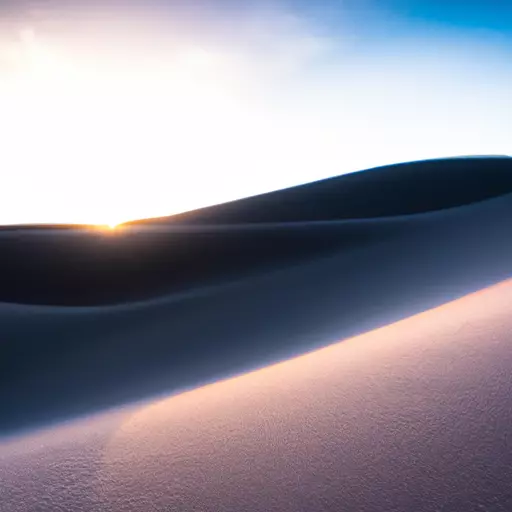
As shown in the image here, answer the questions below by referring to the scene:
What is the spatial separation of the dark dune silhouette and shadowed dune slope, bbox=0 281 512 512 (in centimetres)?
121

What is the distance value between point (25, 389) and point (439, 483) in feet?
16.7

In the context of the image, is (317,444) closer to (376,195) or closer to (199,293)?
(199,293)

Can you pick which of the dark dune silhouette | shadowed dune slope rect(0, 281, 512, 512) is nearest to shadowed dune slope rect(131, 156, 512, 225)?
the dark dune silhouette

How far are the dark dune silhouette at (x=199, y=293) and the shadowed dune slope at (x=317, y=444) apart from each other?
121 centimetres

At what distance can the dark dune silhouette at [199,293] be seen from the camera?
4.55 metres

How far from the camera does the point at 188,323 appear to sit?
6562 mm

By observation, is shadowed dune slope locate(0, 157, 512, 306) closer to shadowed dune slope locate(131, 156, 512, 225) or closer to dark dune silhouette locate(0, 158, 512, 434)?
dark dune silhouette locate(0, 158, 512, 434)

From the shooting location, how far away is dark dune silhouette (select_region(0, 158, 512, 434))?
4.55 metres

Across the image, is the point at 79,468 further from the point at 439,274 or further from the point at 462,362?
the point at 439,274

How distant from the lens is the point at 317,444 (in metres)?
1.86

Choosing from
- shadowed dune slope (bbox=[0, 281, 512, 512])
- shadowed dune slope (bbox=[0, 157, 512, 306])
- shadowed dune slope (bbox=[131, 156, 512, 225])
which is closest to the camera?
shadowed dune slope (bbox=[0, 281, 512, 512])

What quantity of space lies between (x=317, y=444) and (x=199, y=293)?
6.99m

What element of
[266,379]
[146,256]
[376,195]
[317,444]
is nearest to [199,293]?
[146,256]

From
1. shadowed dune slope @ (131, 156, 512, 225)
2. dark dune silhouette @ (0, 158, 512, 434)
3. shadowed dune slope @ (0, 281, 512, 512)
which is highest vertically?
shadowed dune slope @ (131, 156, 512, 225)
